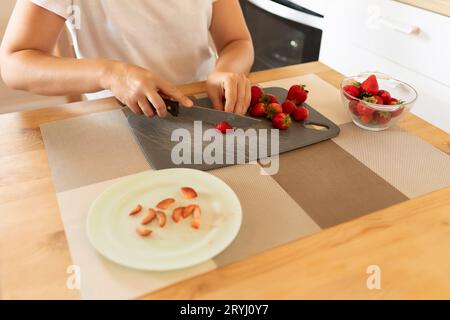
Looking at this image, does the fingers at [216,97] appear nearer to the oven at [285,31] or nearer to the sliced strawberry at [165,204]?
the sliced strawberry at [165,204]

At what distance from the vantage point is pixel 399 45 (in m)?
1.49

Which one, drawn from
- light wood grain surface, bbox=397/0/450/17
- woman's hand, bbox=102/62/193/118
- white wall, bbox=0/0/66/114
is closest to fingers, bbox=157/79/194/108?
woman's hand, bbox=102/62/193/118

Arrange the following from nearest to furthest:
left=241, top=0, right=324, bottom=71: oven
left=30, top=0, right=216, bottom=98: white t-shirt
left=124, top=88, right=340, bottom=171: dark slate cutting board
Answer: left=124, top=88, right=340, bottom=171: dark slate cutting board
left=30, top=0, right=216, bottom=98: white t-shirt
left=241, top=0, right=324, bottom=71: oven

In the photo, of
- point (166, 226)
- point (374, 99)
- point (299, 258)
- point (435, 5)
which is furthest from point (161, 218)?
point (435, 5)

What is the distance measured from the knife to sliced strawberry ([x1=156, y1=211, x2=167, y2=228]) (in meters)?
0.30

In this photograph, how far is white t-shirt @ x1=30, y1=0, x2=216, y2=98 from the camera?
3.40 ft

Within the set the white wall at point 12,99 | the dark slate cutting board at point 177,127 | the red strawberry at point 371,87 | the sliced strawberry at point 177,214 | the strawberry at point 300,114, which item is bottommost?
the white wall at point 12,99

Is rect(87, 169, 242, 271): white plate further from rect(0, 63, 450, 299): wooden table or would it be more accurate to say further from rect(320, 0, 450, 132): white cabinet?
rect(320, 0, 450, 132): white cabinet

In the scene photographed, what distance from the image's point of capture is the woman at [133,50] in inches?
32.3

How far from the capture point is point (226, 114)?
82 cm

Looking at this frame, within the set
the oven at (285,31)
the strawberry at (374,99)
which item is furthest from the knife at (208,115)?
the oven at (285,31)

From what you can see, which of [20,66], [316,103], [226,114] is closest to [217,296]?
[226,114]

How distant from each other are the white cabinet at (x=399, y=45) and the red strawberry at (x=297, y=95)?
2.39 ft

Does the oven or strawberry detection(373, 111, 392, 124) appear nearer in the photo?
strawberry detection(373, 111, 392, 124)
